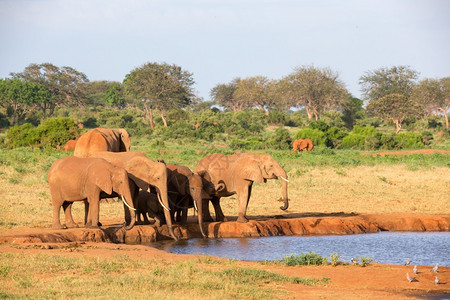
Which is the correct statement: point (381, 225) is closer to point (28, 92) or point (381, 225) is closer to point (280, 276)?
point (280, 276)

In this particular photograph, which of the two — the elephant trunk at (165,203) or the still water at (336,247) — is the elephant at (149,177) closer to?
the elephant trunk at (165,203)

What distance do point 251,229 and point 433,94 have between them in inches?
2662

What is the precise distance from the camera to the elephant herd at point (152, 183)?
15531 mm

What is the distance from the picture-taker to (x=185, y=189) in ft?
56.7

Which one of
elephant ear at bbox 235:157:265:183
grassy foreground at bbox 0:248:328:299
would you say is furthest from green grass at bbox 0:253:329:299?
elephant ear at bbox 235:157:265:183

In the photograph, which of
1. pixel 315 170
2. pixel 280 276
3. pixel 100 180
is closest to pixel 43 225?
pixel 100 180

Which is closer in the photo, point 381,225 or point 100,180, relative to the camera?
point 100,180

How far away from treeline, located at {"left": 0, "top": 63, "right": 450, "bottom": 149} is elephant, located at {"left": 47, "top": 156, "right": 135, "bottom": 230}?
108 ft

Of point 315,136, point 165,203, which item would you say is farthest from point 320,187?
point 315,136

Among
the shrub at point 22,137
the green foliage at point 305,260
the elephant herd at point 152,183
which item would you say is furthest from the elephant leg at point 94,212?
the shrub at point 22,137

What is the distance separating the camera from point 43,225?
17.2 meters

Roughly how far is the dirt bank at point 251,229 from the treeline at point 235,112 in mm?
29206

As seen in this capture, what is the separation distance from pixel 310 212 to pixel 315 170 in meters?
9.95

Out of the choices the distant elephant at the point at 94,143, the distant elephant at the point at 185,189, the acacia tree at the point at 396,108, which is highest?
the acacia tree at the point at 396,108
